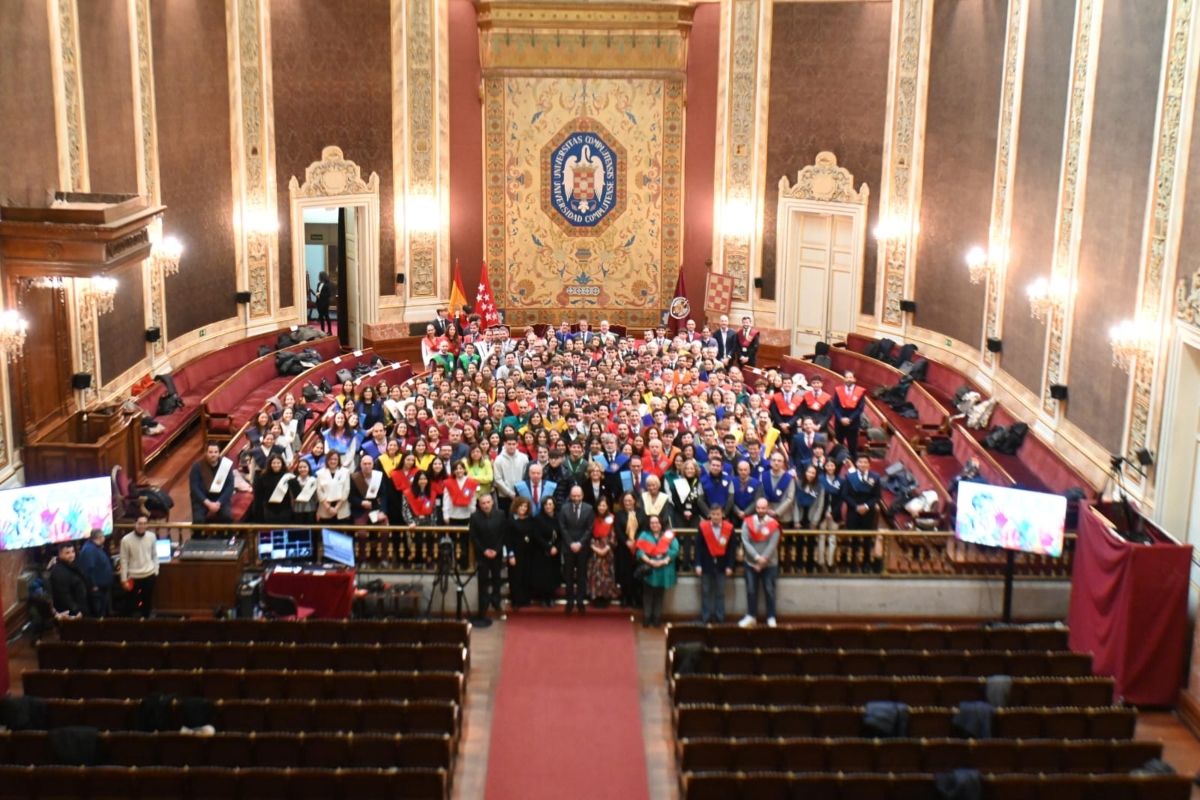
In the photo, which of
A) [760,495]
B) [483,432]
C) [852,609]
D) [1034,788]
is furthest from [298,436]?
[1034,788]

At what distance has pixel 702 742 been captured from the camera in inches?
391

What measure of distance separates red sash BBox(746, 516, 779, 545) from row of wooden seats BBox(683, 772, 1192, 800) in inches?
158

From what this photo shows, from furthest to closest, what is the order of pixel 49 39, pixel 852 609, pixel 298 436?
1. pixel 298 436
2. pixel 49 39
3. pixel 852 609

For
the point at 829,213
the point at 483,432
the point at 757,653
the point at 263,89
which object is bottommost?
the point at 757,653

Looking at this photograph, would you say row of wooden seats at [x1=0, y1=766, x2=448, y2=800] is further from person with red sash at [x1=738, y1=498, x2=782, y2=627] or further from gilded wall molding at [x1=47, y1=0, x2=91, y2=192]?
gilded wall molding at [x1=47, y1=0, x2=91, y2=192]

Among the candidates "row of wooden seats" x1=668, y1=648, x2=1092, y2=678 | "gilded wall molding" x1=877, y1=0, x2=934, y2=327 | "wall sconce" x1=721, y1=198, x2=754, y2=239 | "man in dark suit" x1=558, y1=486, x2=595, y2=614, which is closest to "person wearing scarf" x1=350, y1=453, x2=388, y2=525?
"man in dark suit" x1=558, y1=486, x2=595, y2=614

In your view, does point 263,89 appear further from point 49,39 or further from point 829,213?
point 829,213

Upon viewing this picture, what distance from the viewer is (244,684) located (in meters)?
10.7

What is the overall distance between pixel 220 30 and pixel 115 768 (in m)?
14.4

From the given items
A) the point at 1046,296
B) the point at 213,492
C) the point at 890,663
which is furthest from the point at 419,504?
the point at 1046,296

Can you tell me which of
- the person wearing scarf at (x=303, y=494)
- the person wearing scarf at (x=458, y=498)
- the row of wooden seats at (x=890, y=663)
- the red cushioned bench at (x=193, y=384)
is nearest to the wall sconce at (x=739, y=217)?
the red cushioned bench at (x=193, y=384)

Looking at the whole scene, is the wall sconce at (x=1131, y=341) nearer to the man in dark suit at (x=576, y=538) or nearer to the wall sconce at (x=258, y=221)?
the man in dark suit at (x=576, y=538)

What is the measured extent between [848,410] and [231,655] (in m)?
9.34

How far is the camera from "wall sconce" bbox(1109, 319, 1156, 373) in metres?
13.7
